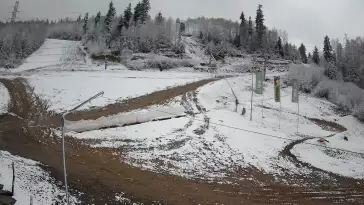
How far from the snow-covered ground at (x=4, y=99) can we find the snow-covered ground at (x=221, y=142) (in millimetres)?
9954

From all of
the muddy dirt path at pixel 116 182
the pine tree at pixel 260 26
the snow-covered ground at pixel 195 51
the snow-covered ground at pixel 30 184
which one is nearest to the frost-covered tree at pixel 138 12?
the snow-covered ground at pixel 195 51

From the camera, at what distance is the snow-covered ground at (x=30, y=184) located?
45.7 ft

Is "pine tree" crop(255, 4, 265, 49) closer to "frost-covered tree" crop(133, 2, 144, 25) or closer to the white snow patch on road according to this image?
"frost-covered tree" crop(133, 2, 144, 25)

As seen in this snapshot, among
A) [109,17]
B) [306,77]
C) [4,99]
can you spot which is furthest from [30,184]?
[109,17]

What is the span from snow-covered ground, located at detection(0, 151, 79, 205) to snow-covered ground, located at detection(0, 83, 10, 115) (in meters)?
14.1

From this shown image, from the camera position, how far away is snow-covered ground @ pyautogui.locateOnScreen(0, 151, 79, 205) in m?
13.9

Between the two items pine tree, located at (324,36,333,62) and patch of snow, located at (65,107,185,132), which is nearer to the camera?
patch of snow, located at (65,107,185,132)

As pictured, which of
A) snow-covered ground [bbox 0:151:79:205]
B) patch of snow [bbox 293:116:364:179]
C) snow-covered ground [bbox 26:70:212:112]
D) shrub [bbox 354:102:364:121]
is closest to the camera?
snow-covered ground [bbox 0:151:79:205]

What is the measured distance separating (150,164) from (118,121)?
885 cm

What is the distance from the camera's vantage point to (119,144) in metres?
25.4

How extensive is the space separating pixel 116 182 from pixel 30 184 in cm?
464

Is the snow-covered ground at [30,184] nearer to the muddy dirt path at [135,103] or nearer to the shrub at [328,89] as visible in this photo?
the muddy dirt path at [135,103]

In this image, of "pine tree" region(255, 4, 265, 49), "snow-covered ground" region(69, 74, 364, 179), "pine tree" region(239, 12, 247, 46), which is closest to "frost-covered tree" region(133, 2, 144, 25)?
"pine tree" region(239, 12, 247, 46)

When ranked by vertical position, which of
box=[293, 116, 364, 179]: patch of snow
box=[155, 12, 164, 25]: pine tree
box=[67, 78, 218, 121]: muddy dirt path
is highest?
box=[155, 12, 164, 25]: pine tree
